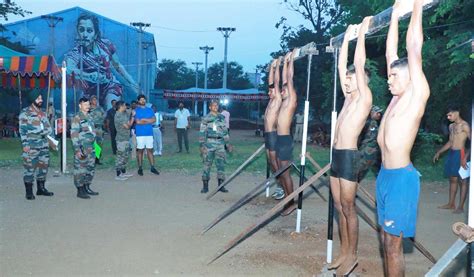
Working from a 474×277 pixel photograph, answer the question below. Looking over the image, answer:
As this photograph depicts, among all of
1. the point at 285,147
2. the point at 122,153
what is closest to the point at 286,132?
the point at 285,147

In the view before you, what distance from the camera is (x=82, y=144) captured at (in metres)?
8.29

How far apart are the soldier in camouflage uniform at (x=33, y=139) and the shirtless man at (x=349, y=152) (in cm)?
552

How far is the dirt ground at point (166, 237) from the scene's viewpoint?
490cm

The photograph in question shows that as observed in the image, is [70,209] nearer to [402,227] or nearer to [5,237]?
[5,237]

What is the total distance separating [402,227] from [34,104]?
6650 mm

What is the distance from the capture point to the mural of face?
43281 mm

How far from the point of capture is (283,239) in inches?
238

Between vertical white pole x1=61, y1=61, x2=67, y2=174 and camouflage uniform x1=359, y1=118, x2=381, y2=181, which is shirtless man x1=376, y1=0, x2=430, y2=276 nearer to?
camouflage uniform x1=359, y1=118, x2=381, y2=181

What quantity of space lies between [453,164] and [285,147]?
276 cm

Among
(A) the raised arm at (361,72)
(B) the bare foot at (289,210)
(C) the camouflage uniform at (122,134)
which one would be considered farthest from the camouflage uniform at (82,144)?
(A) the raised arm at (361,72)

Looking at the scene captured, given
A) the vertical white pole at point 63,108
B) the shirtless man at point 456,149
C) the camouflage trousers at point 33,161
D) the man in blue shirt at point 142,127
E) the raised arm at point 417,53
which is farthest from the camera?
the vertical white pole at point 63,108

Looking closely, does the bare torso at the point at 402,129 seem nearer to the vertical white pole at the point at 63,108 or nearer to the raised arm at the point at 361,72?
the raised arm at the point at 361,72

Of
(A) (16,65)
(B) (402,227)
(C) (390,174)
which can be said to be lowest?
(B) (402,227)

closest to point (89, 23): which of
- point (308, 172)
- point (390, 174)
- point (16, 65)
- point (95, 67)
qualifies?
point (95, 67)
